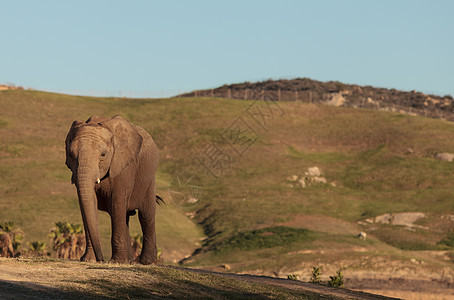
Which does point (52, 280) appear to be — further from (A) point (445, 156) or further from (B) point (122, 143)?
(A) point (445, 156)

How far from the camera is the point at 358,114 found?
451ft

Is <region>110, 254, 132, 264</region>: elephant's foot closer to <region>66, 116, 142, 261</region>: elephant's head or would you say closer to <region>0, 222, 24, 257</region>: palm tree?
<region>66, 116, 142, 261</region>: elephant's head

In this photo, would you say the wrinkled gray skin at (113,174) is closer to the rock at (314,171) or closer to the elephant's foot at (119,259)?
the elephant's foot at (119,259)

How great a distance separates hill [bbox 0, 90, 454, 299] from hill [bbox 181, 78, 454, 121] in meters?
29.7

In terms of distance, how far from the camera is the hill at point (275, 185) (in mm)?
64688

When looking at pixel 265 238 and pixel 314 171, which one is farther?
pixel 314 171

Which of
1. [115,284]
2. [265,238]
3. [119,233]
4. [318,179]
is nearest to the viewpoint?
[115,284]

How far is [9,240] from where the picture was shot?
53.5 m

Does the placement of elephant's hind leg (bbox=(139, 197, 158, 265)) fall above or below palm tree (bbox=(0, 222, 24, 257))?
above

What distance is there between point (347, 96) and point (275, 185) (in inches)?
3250

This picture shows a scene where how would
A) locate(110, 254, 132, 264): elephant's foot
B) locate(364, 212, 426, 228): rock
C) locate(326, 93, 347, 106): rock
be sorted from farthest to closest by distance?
locate(326, 93, 347, 106): rock
locate(364, 212, 426, 228): rock
locate(110, 254, 132, 264): elephant's foot

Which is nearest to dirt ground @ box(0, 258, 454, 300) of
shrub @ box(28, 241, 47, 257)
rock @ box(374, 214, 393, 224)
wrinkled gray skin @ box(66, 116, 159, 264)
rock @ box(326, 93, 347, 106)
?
wrinkled gray skin @ box(66, 116, 159, 264)

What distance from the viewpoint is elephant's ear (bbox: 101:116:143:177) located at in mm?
20809

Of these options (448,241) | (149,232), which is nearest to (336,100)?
(448,241)
